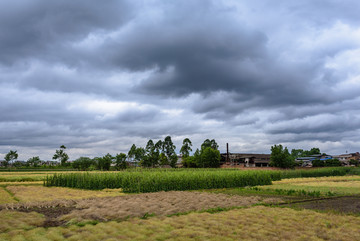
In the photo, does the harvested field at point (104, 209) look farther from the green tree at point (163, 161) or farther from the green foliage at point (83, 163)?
the green tree at point (163, 161)

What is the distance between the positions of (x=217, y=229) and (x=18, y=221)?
6.43 metres

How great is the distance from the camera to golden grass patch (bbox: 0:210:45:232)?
27.9 feet

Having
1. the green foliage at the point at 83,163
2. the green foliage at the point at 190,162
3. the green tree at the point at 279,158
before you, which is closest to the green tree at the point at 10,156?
the green foliage at the point at 83,163

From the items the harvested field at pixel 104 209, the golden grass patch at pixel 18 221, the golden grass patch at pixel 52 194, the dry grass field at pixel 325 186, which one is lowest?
the dry grass field at pixel 325 186

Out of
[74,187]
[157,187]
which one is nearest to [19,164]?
[74,187]

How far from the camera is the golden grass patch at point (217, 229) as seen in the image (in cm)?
757

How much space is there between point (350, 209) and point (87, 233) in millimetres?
11218

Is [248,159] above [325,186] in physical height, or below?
above

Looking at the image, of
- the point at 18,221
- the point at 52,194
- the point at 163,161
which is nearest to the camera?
the point at 18,221

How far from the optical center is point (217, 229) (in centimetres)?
838

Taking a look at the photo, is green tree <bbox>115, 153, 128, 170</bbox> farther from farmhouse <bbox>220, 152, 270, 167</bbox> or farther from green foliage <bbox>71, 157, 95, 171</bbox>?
farmhouse <bbox>220, 152, 270, 167</bbox>

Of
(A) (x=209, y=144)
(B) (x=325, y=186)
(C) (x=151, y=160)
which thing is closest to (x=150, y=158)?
(C) (x=151, y=160)

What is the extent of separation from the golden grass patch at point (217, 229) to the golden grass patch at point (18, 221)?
772 mm

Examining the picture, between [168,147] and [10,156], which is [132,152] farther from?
[10,156]
